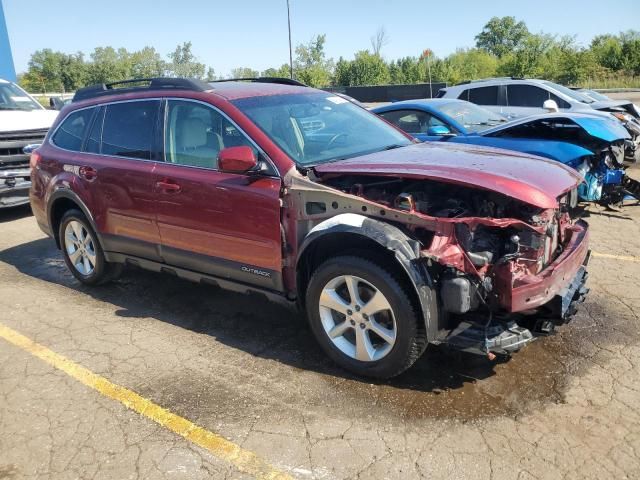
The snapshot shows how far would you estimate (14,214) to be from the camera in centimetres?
941

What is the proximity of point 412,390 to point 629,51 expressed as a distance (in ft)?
140

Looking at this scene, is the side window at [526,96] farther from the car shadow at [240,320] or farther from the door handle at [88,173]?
the door handle at [88,173]

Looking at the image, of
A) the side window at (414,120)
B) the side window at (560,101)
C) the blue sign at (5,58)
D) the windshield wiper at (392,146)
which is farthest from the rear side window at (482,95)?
the blue sign at (5,58)

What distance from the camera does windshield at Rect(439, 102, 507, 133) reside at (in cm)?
829

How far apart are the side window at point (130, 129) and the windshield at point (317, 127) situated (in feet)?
2.96

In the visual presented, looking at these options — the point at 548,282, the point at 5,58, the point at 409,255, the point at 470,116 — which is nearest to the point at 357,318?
the point at 409,255

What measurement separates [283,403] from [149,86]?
2.92 m

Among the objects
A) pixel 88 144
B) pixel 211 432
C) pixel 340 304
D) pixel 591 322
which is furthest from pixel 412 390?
pixel 88 144

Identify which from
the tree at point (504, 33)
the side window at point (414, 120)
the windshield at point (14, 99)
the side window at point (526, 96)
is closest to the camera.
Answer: the side window at point (414, 120)

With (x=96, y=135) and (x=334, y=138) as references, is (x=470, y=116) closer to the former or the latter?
(x=334, y=138)

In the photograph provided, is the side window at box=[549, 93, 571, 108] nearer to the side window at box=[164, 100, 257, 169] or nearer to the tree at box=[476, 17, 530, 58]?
the side window at box=[164, 100, 257, 169]

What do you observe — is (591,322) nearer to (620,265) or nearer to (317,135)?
(620,265)

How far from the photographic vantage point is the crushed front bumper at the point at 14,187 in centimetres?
846

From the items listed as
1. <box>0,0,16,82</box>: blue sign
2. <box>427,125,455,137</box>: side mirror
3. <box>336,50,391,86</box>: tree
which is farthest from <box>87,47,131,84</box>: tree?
<box>427,125,455,137</box>: side mirror
